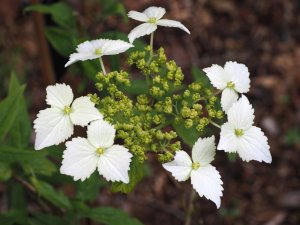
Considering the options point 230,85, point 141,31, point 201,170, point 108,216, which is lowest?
point 108,216

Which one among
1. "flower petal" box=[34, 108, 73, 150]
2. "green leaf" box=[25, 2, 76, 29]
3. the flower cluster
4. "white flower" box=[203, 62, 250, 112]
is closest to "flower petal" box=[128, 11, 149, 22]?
the flower cluster

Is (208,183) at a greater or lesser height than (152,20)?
lesser

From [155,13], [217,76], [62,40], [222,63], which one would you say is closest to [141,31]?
[155,13]

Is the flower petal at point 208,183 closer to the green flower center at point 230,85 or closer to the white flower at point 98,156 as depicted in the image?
the white flower at point 98,156

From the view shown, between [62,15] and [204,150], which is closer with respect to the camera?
[204,150]

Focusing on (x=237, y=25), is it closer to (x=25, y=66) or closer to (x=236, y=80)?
(x=25, y=66)

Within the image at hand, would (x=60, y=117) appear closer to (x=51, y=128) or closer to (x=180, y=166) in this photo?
(x=51, y=128)
